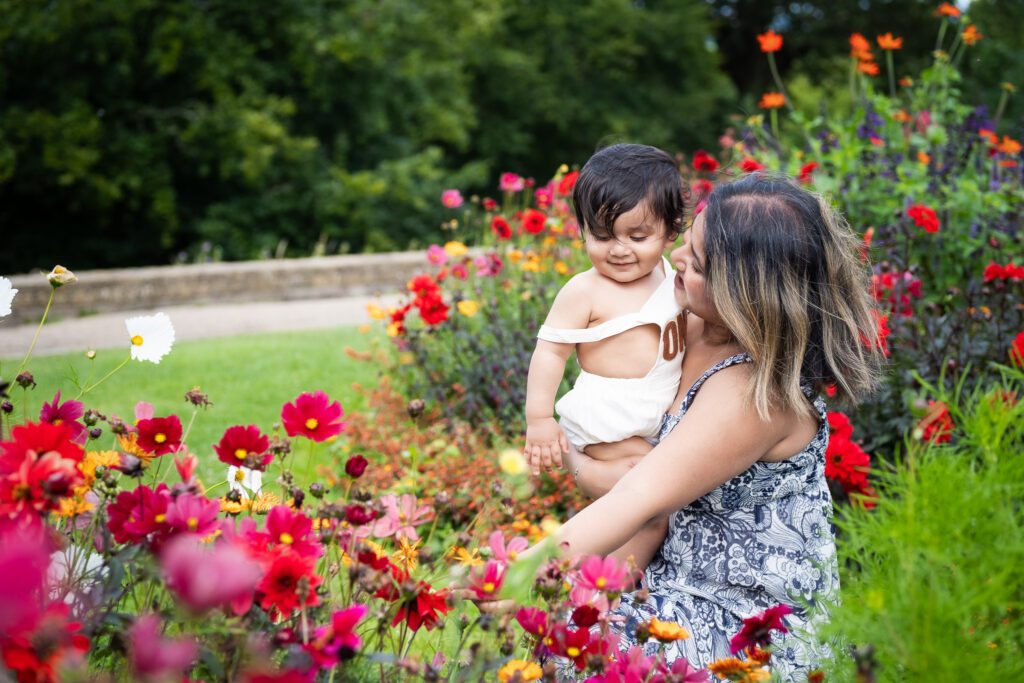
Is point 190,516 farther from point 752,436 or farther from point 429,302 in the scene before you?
point 429,302

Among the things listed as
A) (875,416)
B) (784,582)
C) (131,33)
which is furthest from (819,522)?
(131,33)

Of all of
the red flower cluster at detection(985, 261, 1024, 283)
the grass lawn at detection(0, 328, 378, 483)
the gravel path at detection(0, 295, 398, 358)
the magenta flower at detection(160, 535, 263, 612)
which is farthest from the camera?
the gravel path at detection(0, 295, 398, 358)

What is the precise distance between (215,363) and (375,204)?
7.10m

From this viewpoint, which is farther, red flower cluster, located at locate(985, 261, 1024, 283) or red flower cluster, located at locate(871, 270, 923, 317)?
red flower cluster, located at locate(871, 270, 923, 317)

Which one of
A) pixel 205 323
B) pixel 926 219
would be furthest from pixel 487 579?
pixel 205 323

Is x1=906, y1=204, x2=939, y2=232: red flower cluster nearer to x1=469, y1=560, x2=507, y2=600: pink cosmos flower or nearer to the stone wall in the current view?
x1=469, y1=560, x2=507, y2=600: pink cosmos flower

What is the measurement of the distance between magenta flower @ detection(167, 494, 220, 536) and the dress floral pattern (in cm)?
92

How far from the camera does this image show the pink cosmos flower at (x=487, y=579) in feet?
4.18

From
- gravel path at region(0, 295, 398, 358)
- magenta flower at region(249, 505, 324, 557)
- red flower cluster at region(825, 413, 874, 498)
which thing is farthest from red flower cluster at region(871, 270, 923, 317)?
gravel path at region(0, 295, 398, 358)

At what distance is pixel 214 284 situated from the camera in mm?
8203

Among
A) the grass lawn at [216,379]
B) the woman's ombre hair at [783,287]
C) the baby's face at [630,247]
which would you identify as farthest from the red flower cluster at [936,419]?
the grass lawn at [216,379]

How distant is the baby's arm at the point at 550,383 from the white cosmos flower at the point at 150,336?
0.76m

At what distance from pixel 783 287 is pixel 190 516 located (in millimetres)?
1101

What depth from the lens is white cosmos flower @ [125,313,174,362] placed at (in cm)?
173
